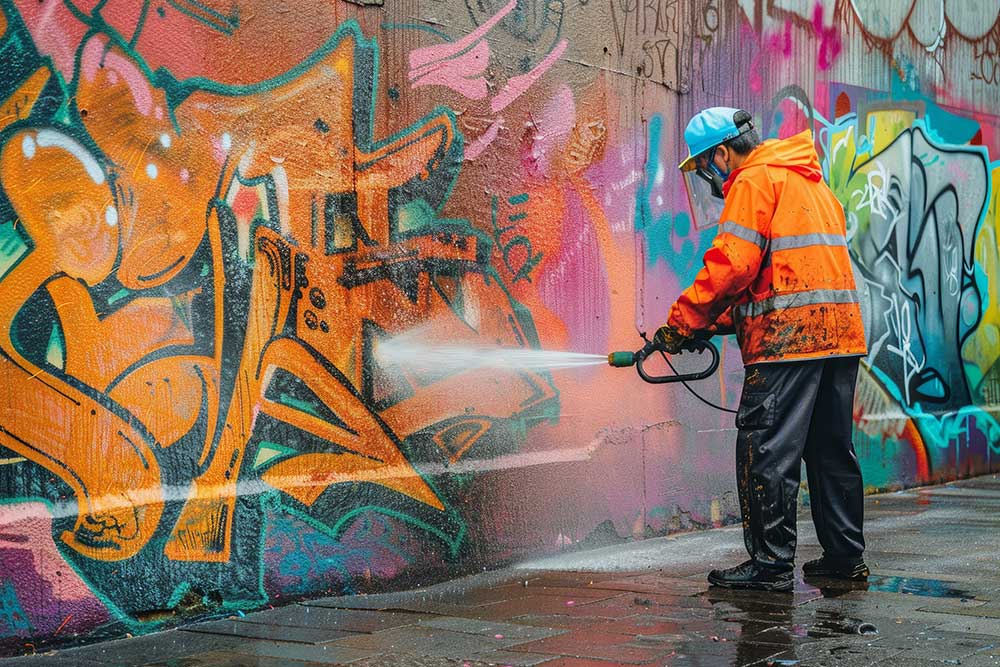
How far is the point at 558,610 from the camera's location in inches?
209

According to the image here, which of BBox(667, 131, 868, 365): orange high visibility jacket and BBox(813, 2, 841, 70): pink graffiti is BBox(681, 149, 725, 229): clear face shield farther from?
BBox(667, 131, 868, 365): orange high visibility jacket

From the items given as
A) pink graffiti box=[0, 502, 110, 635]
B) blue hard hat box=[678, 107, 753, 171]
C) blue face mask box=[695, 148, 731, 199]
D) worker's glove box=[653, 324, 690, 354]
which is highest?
blue hard hat box=[678, 107, 753, 171]

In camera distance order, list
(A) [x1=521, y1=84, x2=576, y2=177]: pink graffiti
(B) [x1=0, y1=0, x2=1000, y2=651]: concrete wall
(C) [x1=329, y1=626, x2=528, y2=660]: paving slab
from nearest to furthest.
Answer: (C) [x1=329, y1=626, x2=528, y2=660]: paving slab, (B) [x1=0, y1=0, x2=1000, y2=651]: concrete wall, (A) [x1=521, y1=84, x2=576, y2=177]: pink graffiti

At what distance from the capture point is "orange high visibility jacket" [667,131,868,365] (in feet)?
18.3

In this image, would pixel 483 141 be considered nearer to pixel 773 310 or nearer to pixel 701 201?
pixel 773 310

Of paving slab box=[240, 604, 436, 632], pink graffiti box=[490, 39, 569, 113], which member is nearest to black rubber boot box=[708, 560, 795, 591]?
paving slab box=[240, 604, 436, 632]

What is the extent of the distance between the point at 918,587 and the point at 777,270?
4.84 feet

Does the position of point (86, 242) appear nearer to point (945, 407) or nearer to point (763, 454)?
point (763, 454)

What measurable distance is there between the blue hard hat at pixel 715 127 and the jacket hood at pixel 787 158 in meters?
0.13

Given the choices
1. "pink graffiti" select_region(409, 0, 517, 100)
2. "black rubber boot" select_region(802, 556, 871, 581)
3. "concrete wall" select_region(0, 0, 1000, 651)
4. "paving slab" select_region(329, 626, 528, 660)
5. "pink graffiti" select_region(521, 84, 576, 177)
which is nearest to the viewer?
"paving slab" select_region(329, 626, 528, 660)

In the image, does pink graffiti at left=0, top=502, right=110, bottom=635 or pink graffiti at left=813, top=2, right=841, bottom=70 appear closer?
pink graffiti at left=0, top=502, right=110, bottom=635

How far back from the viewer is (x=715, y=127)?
230 inches

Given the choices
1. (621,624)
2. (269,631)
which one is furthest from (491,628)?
(269,631)

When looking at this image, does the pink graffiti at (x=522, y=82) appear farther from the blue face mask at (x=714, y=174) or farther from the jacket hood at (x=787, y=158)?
the jacket hood at (x=787, y=158)
